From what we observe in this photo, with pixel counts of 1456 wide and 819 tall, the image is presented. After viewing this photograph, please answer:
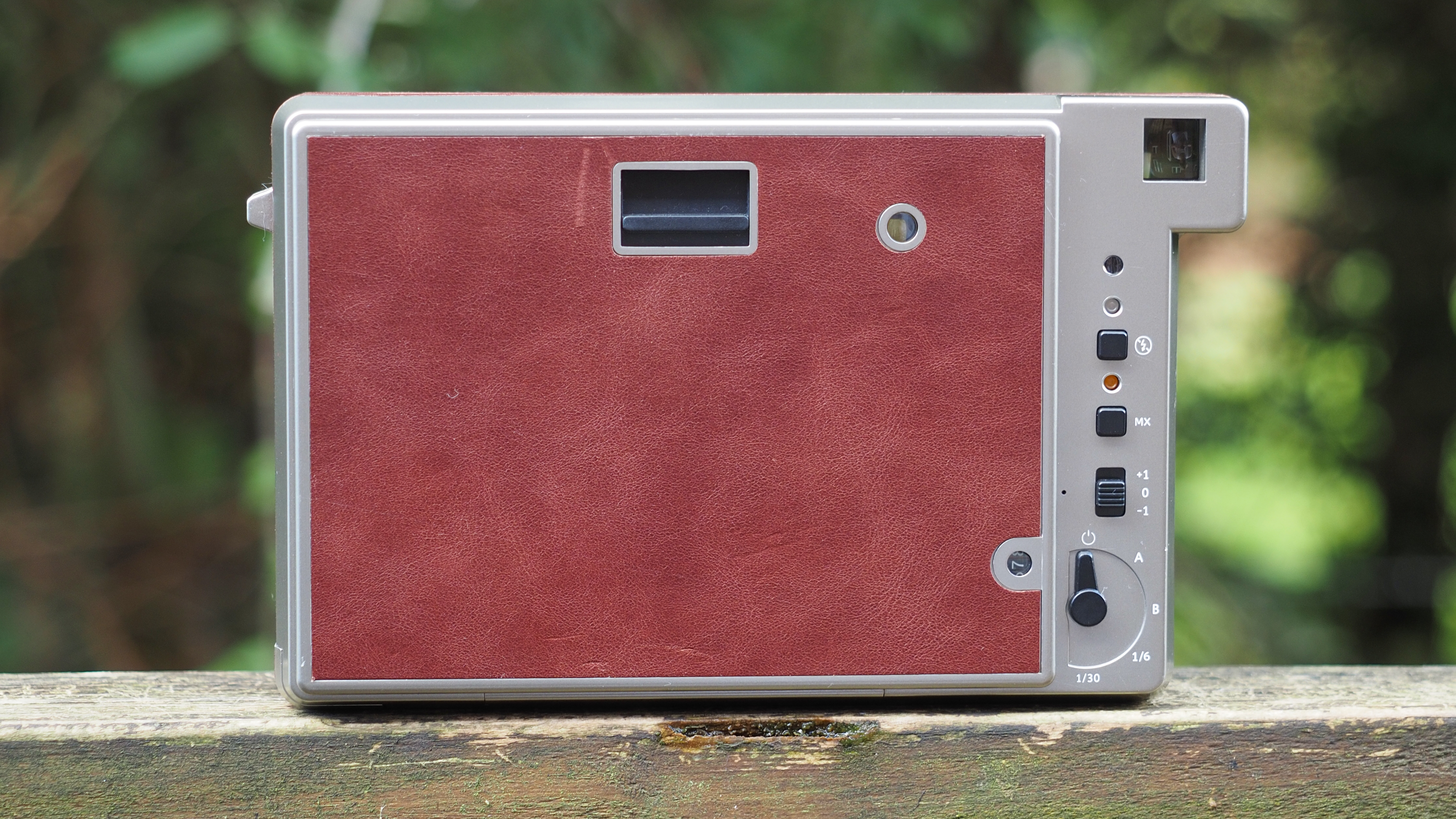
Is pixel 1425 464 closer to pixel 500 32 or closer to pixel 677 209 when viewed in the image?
pixel 500 32

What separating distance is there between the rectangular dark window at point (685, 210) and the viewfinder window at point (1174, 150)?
25 cm

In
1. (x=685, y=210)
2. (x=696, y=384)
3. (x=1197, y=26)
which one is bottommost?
(x=696, y=384)

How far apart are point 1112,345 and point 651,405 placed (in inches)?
11.1

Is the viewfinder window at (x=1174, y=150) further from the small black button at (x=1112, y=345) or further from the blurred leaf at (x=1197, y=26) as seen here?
the blurred leaf at (x=1197, y=26)

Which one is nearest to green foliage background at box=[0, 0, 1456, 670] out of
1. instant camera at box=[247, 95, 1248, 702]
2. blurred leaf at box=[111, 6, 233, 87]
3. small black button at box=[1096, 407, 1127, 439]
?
blurred leaf at box=[111, 6, 233, 87]

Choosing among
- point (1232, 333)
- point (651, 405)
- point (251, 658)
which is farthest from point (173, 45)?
point (1232, 333)

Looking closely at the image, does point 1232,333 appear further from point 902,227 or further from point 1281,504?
point 902,227

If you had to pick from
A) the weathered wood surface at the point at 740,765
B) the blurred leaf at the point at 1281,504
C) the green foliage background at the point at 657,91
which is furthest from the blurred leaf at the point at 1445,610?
the weathered wood surface at the point at 740,765

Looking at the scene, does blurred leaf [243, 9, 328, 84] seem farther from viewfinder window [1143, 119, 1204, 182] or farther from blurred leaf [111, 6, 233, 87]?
viewfinder window [1143, 119, 1204, 182]

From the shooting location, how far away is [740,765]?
0.67 metres

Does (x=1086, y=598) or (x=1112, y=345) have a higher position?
(x=1112, y=345)

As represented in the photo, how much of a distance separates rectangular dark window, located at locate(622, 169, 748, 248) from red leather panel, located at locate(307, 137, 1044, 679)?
13 millimetres

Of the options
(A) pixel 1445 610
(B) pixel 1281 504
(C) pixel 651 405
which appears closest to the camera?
(C) pixel 651 405

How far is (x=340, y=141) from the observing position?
665mm
